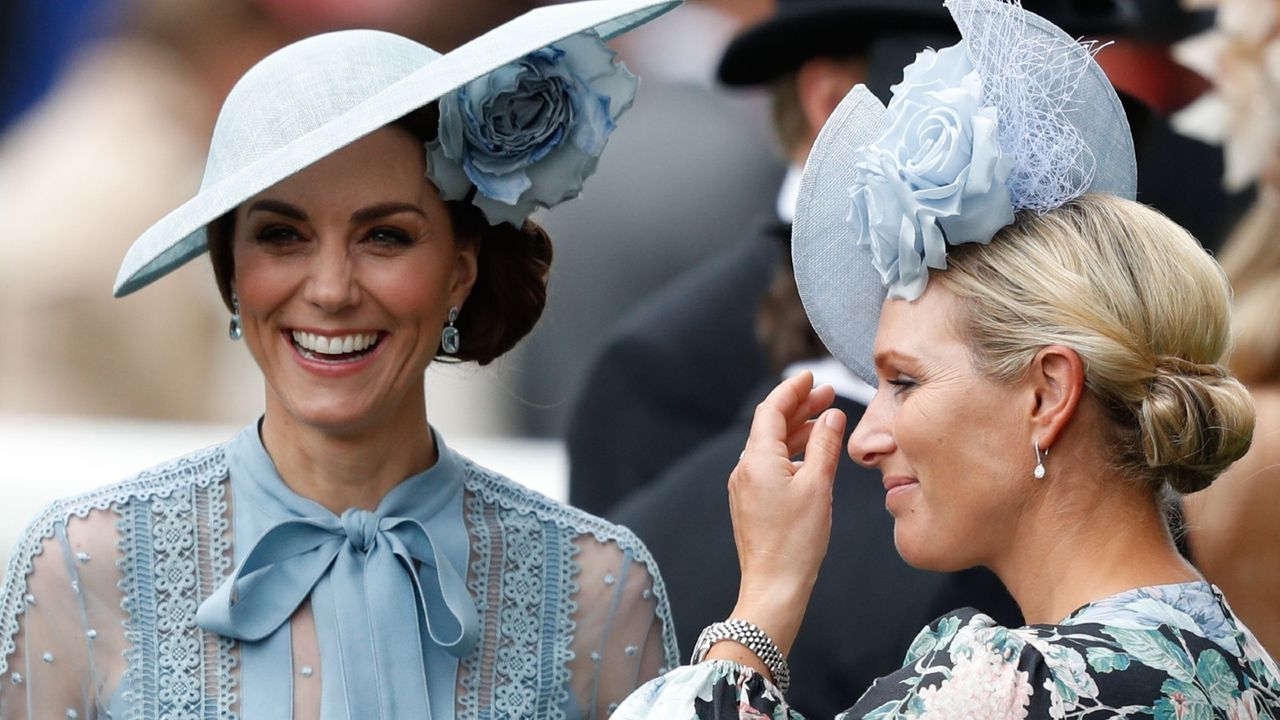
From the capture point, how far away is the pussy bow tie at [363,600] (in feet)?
8.54

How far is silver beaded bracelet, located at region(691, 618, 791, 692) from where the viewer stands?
2.25 meters

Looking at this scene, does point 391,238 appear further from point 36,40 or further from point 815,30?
point 36,40

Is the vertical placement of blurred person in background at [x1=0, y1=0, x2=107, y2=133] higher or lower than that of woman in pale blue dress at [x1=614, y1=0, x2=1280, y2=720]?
higher

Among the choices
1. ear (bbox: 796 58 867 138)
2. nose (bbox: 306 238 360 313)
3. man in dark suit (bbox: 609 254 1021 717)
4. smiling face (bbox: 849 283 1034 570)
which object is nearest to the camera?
smiling face (bbox: 849 283 1034 570)

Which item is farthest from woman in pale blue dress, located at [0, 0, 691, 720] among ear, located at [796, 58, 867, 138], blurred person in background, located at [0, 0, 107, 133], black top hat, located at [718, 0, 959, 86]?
blurred person in background, located at [0, 0, 107, 133]

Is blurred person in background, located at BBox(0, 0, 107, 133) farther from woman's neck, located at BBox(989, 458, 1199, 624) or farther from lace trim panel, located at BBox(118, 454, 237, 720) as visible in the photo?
woman's neck, located at BBox(989, 458, 1199, 624)

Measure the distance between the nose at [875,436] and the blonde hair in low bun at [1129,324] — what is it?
0.16m

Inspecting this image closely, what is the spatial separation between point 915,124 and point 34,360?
4.34 metres

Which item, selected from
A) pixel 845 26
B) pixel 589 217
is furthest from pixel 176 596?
pixel 589 217

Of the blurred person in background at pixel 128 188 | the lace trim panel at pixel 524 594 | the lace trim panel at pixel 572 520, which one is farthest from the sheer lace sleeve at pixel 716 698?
the blurred person in background at pixel 128 188

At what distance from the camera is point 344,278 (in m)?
2.57

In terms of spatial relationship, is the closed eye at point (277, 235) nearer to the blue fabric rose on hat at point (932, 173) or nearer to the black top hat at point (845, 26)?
the blue fabric rose on hat at point (932, 173)

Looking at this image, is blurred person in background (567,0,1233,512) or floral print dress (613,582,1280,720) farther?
blurred person in background (567,0,1233,512)

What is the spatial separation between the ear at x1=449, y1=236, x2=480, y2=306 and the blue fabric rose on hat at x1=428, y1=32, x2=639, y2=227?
6 cm
